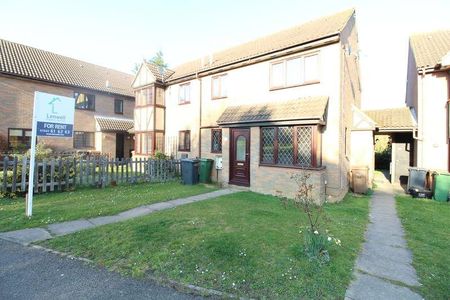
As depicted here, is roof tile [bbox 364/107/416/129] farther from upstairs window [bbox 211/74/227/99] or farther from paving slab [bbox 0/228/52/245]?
paving slab [bbox 0/228/52/245]

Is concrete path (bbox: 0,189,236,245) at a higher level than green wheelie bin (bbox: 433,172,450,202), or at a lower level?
lower

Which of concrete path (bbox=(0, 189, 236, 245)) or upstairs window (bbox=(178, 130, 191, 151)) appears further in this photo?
upstairs window (bbox=(178, 130, 191, 151))

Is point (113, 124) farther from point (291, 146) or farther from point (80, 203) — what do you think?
point (291, 146)

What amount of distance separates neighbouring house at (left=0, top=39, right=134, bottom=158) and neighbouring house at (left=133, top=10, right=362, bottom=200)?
10.2 metres

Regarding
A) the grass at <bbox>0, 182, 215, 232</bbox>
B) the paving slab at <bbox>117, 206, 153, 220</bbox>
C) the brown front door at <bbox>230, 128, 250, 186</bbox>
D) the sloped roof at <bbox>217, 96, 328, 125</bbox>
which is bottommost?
the paving slab at <bbox>117, 206, 153, 220</bbox>

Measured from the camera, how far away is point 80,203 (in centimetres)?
800

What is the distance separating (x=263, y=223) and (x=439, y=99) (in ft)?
38.5

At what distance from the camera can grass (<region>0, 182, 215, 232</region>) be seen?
6281mm

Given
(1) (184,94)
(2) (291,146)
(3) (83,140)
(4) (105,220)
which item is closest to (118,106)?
(3) (83,140)

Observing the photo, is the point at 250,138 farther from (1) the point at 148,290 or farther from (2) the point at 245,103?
(1) the point at 148,290

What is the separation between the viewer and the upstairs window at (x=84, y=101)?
21656 mm

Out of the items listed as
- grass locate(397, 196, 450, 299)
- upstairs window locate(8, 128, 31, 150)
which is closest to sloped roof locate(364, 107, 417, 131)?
grass locate(397, 196, 450, 299)

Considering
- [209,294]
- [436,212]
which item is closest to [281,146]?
[436,212]

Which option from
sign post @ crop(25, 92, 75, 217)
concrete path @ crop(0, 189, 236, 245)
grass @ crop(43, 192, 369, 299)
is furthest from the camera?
sign post @ crop(25, 92, 75, 217)
